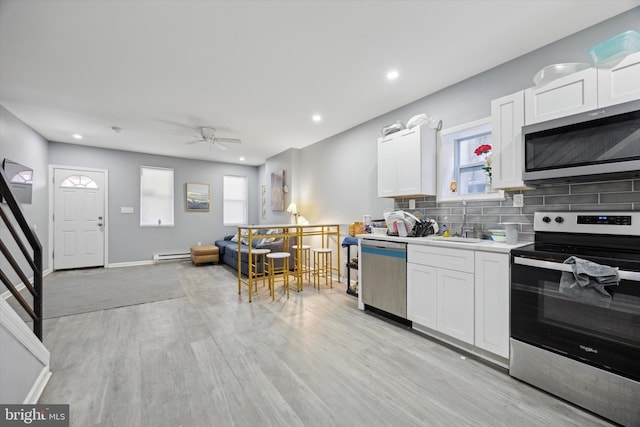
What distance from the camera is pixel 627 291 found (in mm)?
1451

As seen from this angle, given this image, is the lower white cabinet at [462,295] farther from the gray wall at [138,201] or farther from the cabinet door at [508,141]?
the gray wall at [138,201]

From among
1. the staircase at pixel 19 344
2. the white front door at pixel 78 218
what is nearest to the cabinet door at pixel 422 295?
the staircase at pixel 19 344

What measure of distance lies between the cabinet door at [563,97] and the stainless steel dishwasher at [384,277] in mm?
1554

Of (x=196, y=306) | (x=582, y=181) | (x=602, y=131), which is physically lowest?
(x=196, y=306)

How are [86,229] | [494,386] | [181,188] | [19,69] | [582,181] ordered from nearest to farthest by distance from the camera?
[494,386] → [582,181] → [19,69] → [86,229] → [181,188]

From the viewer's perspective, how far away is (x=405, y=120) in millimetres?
3551

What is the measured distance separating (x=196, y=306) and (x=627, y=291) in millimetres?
3960

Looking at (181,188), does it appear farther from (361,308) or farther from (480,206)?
(480,206)

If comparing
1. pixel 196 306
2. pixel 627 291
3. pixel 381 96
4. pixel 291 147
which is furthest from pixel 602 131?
pixel 291 147

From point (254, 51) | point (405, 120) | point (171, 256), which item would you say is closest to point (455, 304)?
point (405, 120)

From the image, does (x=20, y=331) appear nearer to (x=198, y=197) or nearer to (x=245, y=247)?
(x=245, y=247)

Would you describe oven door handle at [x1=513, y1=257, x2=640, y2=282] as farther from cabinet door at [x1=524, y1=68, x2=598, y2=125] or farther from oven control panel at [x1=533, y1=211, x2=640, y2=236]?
cabinet door at [x1=524, y1=68, x2=598, y2=125]

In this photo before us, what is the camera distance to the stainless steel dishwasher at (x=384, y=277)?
276 centimetres

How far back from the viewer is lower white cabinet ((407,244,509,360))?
2.02 m
